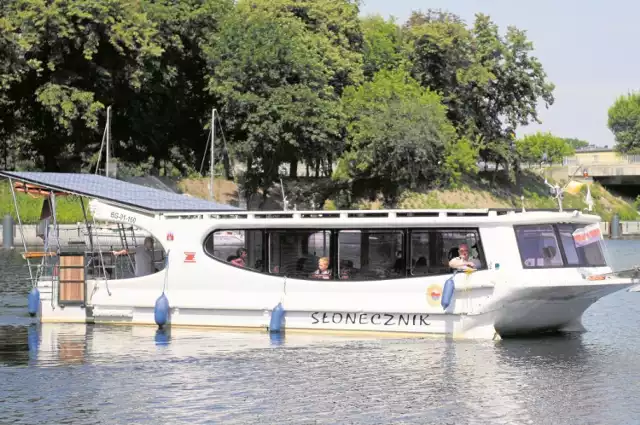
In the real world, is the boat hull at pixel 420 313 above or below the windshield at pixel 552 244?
below

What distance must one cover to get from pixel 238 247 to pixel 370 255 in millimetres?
3474

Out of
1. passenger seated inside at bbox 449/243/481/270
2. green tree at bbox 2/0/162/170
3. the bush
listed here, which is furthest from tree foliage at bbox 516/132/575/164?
passenger seated inside at bbox 449/243/481/270

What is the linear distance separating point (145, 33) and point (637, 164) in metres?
50.8

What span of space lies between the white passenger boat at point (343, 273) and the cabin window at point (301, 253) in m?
0.02

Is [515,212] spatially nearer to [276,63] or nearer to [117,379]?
[117,379]

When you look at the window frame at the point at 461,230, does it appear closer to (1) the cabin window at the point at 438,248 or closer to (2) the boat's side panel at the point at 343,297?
(1) the cabin window at the point at 438,248

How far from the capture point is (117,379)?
23.8 m

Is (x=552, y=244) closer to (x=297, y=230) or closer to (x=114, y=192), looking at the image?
(x=297, y=230)

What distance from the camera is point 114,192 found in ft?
102

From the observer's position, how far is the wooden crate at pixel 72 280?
99.6 ft

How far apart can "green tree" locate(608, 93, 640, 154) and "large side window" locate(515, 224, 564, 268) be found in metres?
130

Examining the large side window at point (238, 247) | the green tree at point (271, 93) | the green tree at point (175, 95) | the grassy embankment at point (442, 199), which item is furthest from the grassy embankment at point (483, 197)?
the large side window at point (238, 247)

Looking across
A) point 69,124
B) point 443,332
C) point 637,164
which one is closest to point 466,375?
point 443,332

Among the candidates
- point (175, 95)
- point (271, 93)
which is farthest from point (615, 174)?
point (175, 95)
